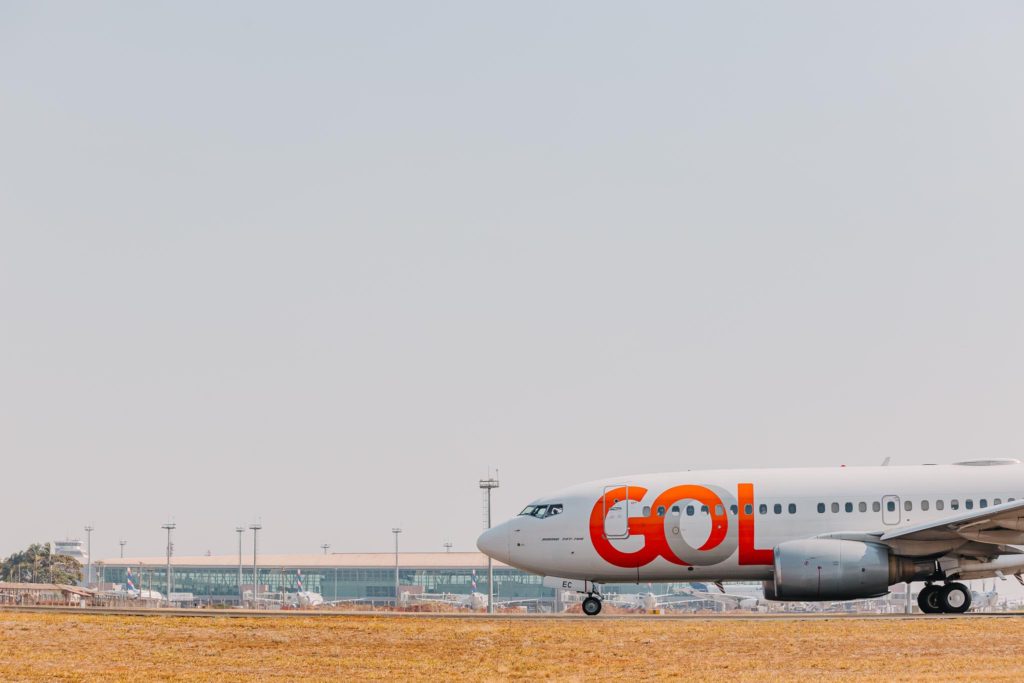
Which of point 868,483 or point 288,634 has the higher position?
point 868,483

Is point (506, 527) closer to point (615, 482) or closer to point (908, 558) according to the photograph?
point (615, 482)

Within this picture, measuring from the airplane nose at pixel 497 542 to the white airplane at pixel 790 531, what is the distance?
0.04m

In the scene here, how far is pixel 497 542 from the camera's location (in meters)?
36.7

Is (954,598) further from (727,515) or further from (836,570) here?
(727,515)

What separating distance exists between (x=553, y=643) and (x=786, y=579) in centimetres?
1003

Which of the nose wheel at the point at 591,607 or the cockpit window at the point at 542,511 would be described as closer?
the nose wheel at the point at 591,607

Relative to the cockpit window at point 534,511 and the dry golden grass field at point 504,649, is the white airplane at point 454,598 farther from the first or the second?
the dry golden grass field at point 504,649

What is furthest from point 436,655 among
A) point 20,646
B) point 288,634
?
point 20,646

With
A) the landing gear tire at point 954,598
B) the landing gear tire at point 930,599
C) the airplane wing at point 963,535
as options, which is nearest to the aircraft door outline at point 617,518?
the airplane wing at point 963,535

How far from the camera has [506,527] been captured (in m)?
36.8

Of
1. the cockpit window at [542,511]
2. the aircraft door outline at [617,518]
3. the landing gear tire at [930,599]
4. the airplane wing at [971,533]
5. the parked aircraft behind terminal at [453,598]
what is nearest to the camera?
the airplane wing at [971,533]

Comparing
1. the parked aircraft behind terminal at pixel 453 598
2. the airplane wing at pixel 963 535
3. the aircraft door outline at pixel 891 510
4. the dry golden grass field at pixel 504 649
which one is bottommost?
the parked aircraft behind terminal at pixel 453 598

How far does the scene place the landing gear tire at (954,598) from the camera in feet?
108

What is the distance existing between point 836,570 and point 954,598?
3.19 metres
